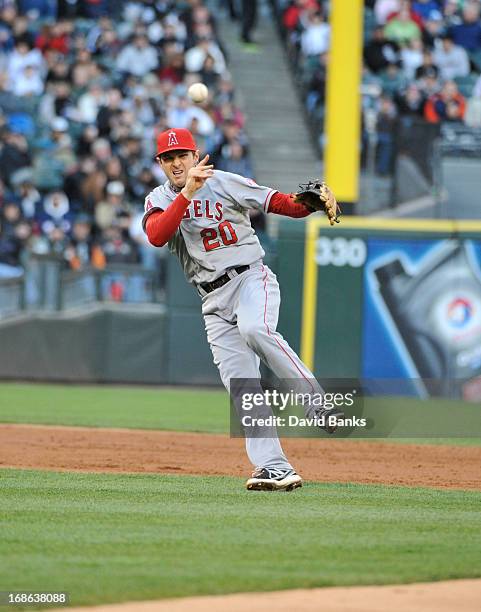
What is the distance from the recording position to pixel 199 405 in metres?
14.4

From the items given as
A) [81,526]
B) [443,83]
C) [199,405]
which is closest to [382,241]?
[199,405]

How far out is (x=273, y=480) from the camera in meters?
6.86

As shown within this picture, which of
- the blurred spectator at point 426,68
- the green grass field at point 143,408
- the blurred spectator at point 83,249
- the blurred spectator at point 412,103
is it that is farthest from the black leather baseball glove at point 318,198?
the blurred spectator at point 426,68

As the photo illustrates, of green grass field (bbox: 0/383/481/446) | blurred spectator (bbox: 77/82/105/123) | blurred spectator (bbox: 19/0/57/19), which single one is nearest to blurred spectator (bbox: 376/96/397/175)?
green grass field (bbox: 0/383/481/446)

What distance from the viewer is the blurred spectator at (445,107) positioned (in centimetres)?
1905

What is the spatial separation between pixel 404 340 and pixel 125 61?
7.19 metres

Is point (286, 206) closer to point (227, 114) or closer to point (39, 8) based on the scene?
point (227, 114)

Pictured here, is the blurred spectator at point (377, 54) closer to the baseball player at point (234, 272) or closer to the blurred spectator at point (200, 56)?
the blurred spectator at point (200, 56)

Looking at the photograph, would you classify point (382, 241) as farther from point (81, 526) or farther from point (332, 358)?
point (81, 526)

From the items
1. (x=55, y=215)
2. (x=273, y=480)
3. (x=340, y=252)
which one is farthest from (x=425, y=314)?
(x=273, y=480)

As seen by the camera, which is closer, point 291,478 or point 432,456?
point 291,478

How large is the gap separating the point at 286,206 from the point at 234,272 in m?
0.45

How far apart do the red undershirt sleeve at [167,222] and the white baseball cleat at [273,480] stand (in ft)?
4.34

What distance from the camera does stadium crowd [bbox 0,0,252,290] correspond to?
17328mm
